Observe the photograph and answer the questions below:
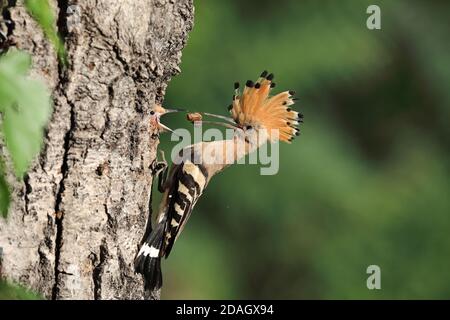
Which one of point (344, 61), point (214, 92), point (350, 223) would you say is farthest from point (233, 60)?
point (350, 223)

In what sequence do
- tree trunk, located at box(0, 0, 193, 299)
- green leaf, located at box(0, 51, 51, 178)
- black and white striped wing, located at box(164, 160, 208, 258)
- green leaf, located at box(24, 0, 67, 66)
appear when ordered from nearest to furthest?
green leaf, located at box(0, 51, 51, 178), green leaf, located at box(24, 0, 67, 66), tree trunk, located at box(0, 0, 193, 299), black and white striped wing, located at box(164, 160, 208, 258)

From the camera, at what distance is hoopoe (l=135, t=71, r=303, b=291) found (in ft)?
12.2

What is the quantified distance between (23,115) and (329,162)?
14.0 feet

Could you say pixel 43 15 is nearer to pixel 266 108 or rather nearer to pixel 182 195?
pixel 182 195

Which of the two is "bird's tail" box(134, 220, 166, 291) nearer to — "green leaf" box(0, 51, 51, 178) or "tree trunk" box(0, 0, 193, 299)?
"tree trunk" box(0, 0, 193, 299)

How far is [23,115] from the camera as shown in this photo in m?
1.64

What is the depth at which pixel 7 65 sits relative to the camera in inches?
66.4

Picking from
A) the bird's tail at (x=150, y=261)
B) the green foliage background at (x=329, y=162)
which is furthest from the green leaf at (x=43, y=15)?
the green foliage background at (x=329, y=162)

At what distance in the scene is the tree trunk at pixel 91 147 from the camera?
2.76 meters

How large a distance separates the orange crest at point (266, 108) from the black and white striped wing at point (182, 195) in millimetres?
307

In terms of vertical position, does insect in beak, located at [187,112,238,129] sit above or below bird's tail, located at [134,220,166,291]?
above

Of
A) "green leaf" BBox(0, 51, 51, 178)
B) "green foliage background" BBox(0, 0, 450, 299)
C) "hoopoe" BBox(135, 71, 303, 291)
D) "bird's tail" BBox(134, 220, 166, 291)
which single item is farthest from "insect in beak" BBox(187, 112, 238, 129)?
"green leaf" BBox(0, 51, 51, 178)

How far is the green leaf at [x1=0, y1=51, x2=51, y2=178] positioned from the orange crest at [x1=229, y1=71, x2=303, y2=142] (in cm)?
232

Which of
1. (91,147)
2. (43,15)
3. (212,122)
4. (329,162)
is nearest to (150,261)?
(91,147)
